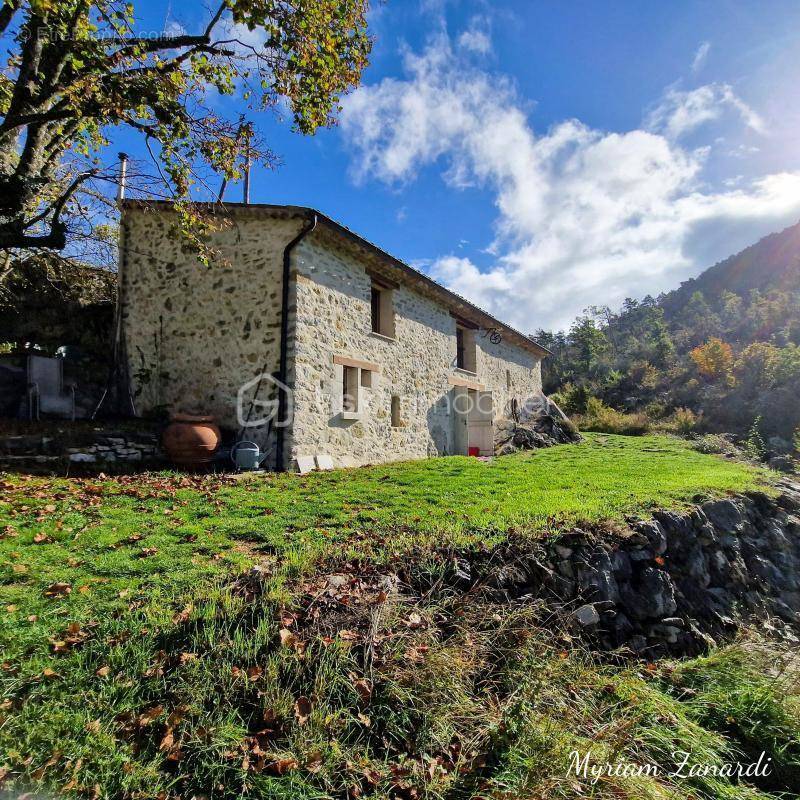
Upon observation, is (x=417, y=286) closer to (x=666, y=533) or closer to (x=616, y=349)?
(x=666, y=533)

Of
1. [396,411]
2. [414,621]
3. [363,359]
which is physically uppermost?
[363,359]

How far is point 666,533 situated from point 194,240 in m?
8.19

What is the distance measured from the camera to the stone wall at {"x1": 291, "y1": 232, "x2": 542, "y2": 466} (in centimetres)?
862

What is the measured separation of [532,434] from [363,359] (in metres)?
7.39

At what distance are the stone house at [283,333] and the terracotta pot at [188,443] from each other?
0.91 m

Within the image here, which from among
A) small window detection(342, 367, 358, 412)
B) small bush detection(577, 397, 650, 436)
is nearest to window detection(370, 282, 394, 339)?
small window detection(342, 367, 358, 412)

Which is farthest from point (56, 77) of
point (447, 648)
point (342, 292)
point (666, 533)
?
point (666, 533)

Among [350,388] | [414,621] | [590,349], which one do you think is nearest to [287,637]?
[414,621]

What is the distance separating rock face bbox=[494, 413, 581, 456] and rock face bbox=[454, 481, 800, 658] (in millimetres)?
7505

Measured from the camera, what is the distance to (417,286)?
39.8 ft

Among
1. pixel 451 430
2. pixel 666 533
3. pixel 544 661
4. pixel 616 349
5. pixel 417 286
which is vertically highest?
pixel 616 349

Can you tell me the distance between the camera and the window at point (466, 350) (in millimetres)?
15195

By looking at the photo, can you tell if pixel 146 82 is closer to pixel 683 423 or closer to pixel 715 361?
pixel 683 423

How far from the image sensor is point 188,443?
7.69 meters
